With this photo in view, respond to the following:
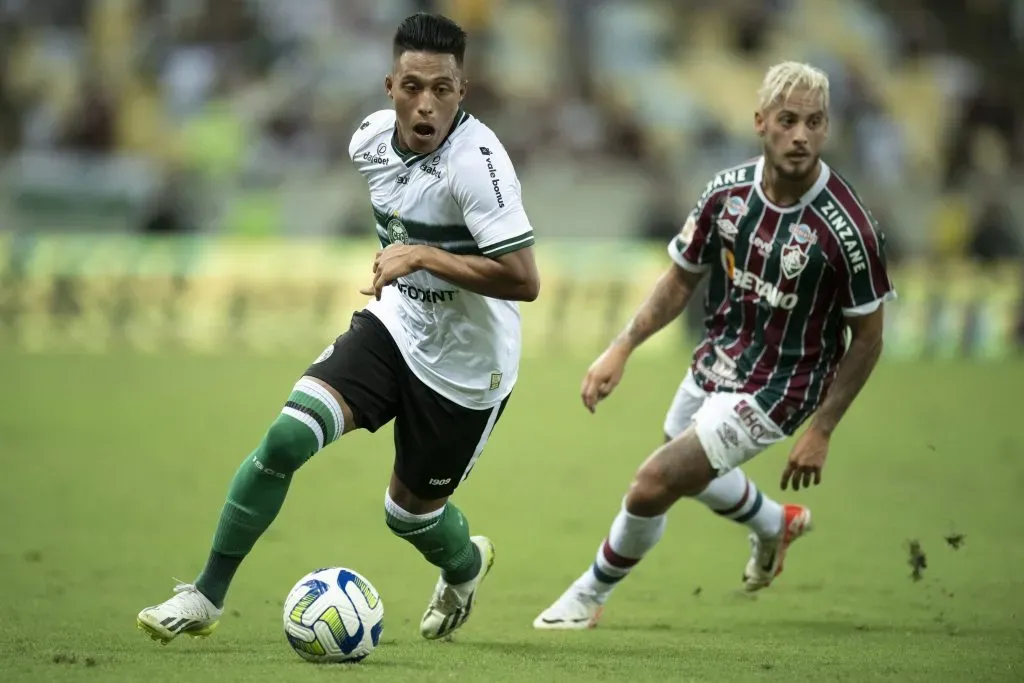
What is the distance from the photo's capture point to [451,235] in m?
6.24

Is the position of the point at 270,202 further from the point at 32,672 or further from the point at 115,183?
the point at 32,672

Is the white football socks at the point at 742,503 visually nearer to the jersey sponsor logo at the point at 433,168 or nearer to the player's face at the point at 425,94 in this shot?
the jersey sponsor logo at the point at 433,168

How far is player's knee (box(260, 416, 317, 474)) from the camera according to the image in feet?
19.9

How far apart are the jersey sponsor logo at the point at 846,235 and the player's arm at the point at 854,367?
0.73 ft

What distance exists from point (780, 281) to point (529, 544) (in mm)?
3209

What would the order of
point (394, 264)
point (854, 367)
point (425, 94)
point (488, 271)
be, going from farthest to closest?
1. point (854, 367)
2. point (425, 94)
3. point (488, 271)
4. point (394, 264)

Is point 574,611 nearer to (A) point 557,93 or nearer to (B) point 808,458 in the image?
(B) point 808,458

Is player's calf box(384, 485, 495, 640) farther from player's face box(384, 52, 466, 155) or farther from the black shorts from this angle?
player's face box(384, 52, 466, 155)

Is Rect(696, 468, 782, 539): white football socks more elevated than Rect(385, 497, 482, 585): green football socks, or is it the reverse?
Rect(385, 497, 482, 585): green football socks

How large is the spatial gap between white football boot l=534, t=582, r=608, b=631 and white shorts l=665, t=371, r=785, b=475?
0.97 meters

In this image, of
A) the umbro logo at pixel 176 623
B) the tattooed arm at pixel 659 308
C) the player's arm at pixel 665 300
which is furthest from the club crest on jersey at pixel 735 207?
the umbro logo at pixel 176 623

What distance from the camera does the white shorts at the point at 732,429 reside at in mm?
7020

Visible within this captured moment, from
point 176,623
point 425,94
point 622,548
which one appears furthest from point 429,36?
point 622,548

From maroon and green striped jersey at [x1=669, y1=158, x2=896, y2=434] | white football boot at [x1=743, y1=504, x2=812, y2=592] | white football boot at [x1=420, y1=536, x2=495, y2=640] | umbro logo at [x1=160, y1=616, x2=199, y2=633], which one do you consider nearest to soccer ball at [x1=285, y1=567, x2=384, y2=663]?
umbro logo at [x1=160, y1=616, x2=199, y2=633]
